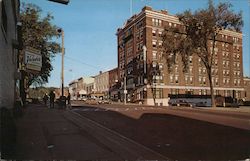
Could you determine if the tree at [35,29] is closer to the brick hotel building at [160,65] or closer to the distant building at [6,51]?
the distant building at [6,51]

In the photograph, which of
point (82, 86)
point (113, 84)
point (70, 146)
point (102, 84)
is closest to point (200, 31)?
point (70, 146)

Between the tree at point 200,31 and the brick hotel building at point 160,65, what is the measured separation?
1065 inches

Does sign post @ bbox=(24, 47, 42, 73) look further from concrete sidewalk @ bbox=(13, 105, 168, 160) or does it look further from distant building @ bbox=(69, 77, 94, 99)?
distant building @ bbox=(69, 77, 94, 99)

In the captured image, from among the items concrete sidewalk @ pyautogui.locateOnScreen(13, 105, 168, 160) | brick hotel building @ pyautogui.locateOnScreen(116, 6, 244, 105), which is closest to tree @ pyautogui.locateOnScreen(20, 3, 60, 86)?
concrete sidewalk @ pyautogui.locateOnScreen(13, 105, 168, 160)

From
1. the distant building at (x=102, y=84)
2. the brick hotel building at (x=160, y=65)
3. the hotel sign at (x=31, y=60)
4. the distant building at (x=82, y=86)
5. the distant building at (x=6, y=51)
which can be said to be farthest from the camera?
the distant building at (x=82, y=86)

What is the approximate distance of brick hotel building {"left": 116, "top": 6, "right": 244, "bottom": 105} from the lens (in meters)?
77.4

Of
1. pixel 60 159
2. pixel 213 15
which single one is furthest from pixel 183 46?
pixel 60 159

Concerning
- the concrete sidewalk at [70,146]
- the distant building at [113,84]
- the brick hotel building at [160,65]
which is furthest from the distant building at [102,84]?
the concrete sidewalk at [70,146]

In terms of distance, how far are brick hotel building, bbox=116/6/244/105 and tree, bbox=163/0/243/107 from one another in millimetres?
27043

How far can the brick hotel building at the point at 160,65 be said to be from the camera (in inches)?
3046

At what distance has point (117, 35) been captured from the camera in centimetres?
9938

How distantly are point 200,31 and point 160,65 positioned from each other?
3486 cm

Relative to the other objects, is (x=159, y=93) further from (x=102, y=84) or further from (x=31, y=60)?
(x=31, y=60)

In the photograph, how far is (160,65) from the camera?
79.9 m
